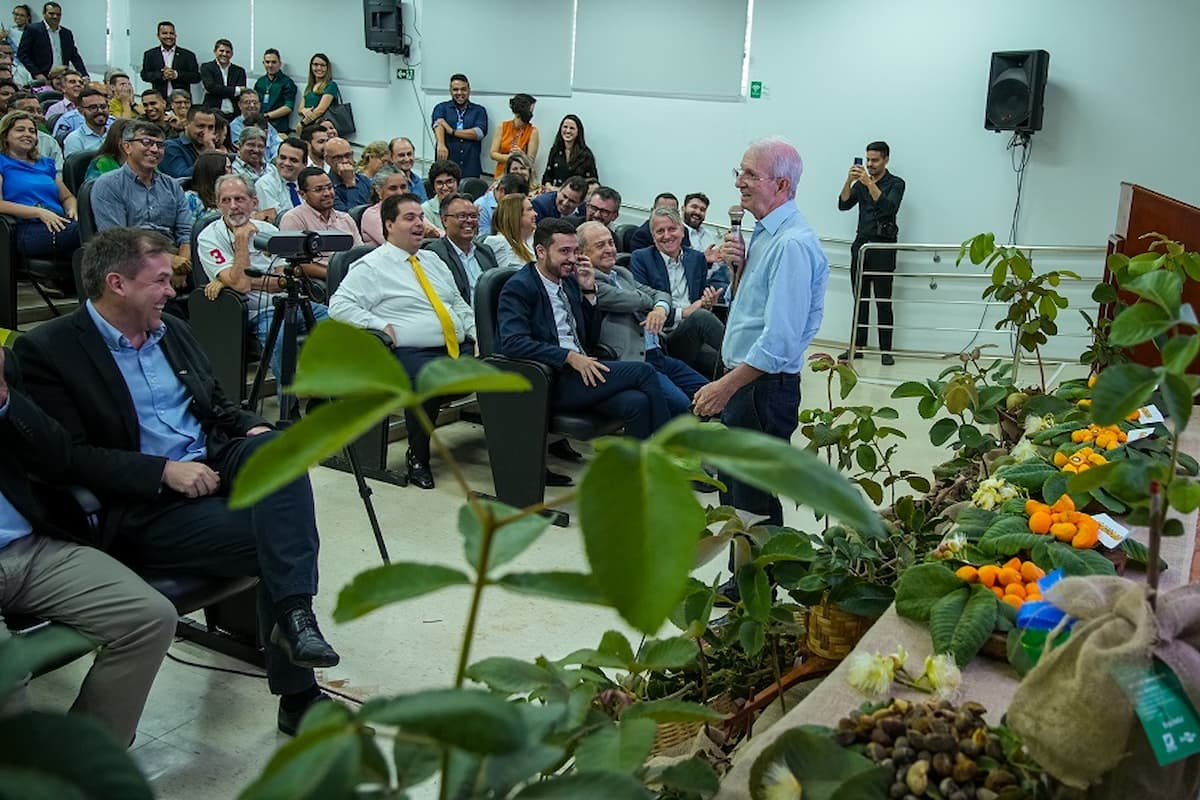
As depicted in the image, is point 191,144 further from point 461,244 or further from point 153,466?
point 153,466

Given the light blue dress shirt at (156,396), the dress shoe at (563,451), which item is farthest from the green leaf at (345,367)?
the dress shoe at (563,451)

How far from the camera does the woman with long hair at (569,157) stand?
359 inches

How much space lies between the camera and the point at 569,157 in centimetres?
921

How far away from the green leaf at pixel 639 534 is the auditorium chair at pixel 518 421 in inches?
137

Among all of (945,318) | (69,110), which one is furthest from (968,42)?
(69,110)

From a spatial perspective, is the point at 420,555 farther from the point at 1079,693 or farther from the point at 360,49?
the point at 360,49

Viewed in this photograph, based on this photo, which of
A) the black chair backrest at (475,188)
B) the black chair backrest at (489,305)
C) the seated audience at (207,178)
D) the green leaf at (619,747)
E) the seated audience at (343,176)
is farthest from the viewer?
the black chair backrest at (475,188)

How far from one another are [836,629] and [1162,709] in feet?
2.90

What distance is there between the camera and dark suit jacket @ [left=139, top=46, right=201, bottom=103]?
1136cm

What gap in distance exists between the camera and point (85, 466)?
2.51m

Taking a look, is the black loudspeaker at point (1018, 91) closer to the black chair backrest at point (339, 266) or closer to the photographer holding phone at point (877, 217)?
the photographer holding phone at point (877, 217)

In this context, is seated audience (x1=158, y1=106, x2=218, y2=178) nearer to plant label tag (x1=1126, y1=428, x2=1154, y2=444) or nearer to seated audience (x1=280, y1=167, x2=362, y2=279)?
seated audience (x1=280, y1=167, x2=362, y2=279)

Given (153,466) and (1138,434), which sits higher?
(1138,434)

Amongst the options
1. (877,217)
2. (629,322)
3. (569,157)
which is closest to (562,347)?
(629,322)
